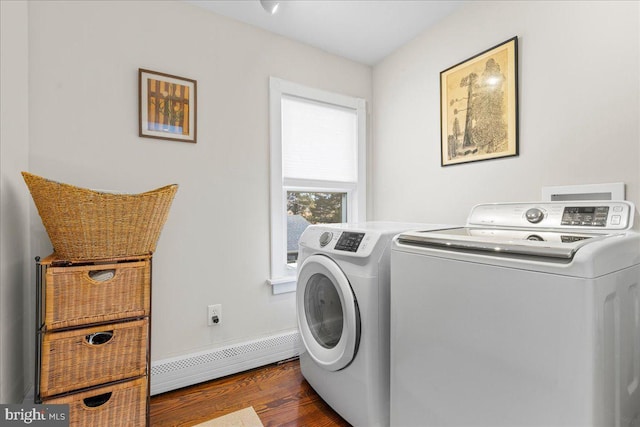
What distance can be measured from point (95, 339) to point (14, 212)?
666 mm

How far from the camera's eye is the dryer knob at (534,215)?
139 cm

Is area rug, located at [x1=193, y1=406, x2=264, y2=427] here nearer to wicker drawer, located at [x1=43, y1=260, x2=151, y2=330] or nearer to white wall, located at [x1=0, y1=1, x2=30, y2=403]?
wicker drawer, located at [x1=43, y1=260, x2=151, y2=330]

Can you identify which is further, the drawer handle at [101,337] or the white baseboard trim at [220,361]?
the white baseboard trim at [220,361]

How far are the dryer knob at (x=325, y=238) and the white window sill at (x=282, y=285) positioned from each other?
0.66m

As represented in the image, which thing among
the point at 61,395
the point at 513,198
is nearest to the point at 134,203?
the point at 61,395

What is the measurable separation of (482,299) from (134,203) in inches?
53.2

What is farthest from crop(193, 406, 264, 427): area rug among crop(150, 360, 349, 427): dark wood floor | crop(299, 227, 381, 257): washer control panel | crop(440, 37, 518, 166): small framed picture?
crop(440, 37, 518, 166): small framed picture

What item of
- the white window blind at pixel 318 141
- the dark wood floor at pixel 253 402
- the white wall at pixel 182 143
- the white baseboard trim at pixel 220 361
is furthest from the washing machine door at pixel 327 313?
the white window blind at pixel 318 141

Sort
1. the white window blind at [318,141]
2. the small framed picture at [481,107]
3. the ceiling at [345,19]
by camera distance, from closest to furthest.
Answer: the small framed picture at [481,107], the ceiling at [345,19], the white window blind at [318,141]

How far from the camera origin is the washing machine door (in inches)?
53.4

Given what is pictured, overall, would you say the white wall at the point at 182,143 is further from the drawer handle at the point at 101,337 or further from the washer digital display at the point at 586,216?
the washer digital display at the point at 586,216

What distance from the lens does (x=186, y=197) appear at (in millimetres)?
1836

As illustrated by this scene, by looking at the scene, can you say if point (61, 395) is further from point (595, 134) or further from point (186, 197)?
point (595, 134)

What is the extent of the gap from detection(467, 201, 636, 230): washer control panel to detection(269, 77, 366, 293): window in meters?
1.14
